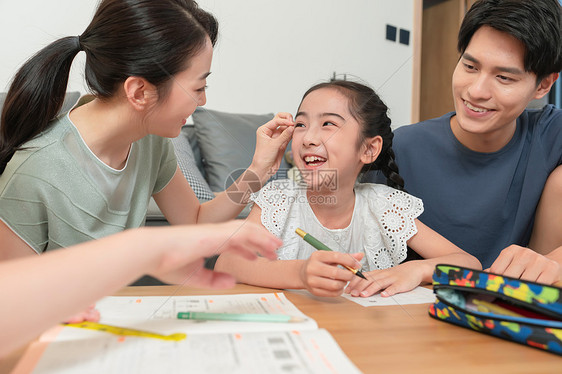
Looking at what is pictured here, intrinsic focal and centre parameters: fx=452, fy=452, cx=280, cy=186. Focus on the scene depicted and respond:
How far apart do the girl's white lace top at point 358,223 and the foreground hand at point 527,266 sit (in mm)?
286

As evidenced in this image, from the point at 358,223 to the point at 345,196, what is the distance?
0.08m

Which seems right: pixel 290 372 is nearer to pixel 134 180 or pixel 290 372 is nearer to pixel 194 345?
pixel 194 345

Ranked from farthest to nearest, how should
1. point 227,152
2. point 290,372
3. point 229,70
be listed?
point 229,70, point 227,152, point 290,372

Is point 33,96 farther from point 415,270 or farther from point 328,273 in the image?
point 415,270

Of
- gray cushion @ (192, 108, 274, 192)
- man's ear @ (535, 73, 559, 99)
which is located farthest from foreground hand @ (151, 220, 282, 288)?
gray cushion @ (192, 108, 274, 192)

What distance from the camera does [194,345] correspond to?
433 millimetres

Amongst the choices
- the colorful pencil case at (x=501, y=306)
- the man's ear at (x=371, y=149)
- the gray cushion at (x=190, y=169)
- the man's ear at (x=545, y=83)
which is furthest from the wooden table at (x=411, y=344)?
the gray cushion at (x=190, y=169)

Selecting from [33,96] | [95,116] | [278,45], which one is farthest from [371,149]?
[278,45]

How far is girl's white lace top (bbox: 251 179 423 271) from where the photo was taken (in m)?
1.00

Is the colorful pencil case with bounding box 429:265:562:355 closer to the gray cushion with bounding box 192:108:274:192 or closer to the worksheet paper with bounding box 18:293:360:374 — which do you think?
the worksheet paper with bounding box 18:293:360:374

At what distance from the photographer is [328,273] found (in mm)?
621

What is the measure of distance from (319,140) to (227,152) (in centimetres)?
117

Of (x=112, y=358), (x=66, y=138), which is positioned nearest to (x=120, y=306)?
(x=112, y=358)

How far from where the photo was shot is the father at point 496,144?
3.26 feet
